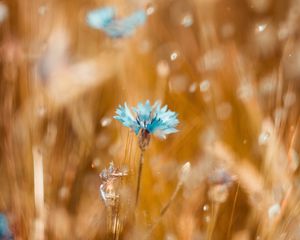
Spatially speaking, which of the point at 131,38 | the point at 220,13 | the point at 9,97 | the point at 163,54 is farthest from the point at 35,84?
the point at 220,13

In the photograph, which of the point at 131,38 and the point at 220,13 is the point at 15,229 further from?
the point at 220,13

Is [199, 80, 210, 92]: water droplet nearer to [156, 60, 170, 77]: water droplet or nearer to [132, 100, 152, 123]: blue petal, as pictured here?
[156, 60, 170, 77]: water droplet

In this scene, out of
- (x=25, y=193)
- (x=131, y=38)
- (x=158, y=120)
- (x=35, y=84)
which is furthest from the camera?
(x=131, y=38)

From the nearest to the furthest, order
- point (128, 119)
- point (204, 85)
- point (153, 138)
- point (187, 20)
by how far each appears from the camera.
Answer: point (128, 119)
point (153, 138)
point (204, 85)
point (187, 20)

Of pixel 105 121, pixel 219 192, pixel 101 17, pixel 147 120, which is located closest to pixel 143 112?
pixel 147 120

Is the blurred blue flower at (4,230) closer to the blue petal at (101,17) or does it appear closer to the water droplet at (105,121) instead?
the water droplet at (105,121)

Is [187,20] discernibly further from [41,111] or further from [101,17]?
[41,111]
